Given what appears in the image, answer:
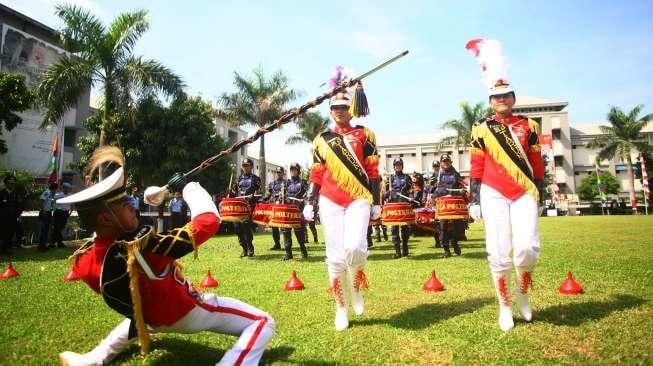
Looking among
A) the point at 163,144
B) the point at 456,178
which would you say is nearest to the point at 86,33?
the point at 163,144

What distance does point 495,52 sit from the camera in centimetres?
554

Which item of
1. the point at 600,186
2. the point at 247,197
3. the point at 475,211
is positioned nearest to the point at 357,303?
the point at 475,211

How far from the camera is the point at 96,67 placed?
2048cm

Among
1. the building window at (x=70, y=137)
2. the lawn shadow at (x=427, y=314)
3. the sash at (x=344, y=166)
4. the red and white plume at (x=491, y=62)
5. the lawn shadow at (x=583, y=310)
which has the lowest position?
the lawn shadow at (x=427, y=314)

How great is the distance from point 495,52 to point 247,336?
449cm

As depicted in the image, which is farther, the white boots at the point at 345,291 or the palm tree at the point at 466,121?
the palm tree at the point at 466,121

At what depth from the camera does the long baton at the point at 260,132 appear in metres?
3.71

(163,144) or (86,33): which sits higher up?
(86,33)

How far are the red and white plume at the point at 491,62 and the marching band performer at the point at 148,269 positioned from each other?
3899 millimetres

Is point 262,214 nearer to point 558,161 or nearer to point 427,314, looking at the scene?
point 427,314

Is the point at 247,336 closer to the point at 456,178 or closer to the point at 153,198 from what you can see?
the point at 153,198

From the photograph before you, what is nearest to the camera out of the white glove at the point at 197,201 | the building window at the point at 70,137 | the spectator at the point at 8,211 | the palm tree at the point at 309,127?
the white glove at the point at 197,201

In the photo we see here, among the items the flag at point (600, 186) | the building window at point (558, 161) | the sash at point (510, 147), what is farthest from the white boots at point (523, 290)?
the building window at point (558, 161)

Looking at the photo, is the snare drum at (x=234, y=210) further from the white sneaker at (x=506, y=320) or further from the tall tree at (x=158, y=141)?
the tall tree at (x=158, y=141)
